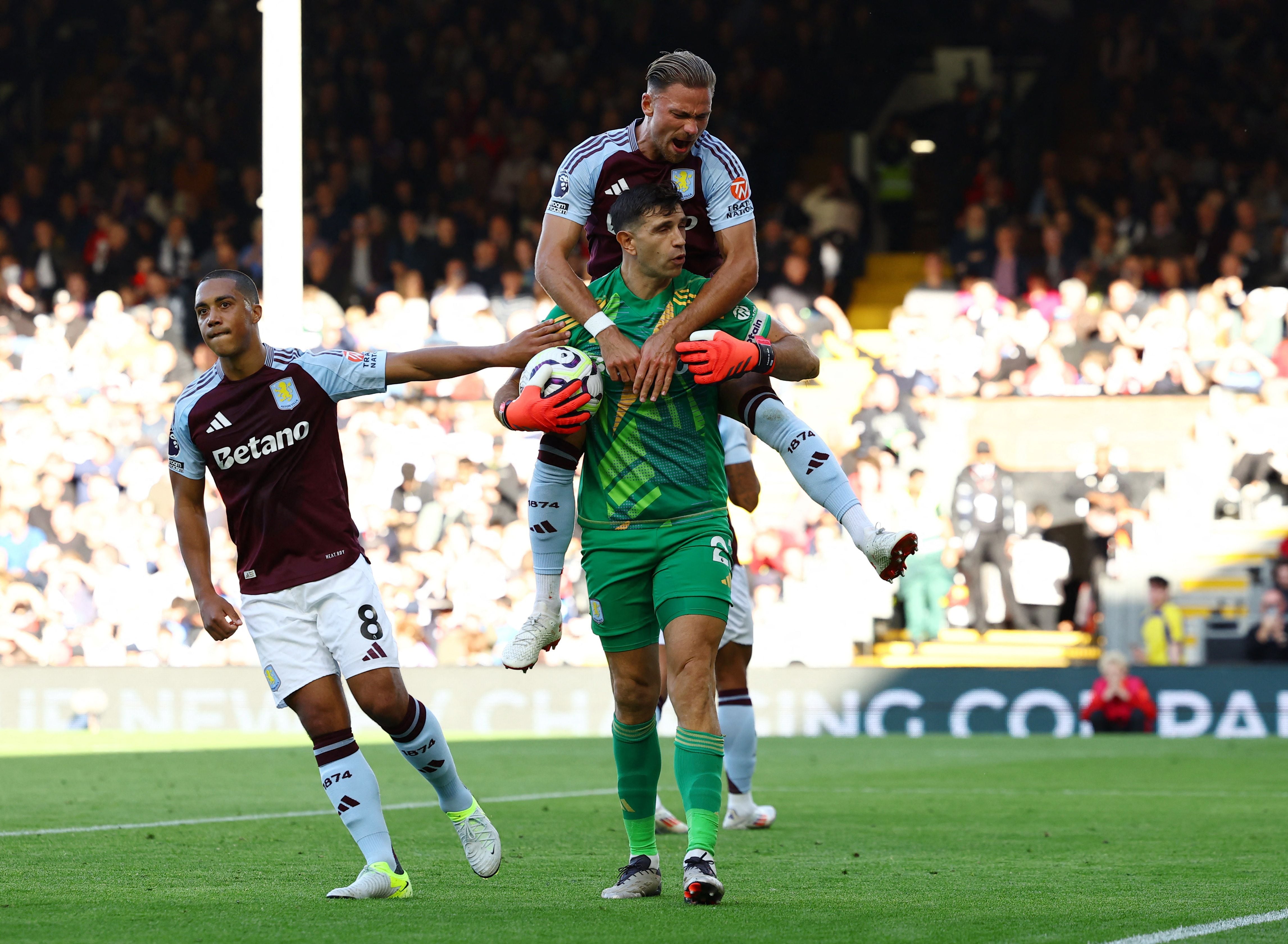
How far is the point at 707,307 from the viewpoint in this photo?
584cm

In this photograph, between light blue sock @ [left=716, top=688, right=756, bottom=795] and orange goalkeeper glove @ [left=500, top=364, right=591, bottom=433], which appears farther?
light blue sock @ [left=716, top=688, right=756, bottom=795]

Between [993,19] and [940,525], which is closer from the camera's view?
[940,525]

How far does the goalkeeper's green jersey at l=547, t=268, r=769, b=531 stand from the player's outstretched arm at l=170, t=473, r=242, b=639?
1232 mm

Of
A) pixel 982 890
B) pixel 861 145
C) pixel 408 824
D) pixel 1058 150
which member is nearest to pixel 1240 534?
pixel 1058 150

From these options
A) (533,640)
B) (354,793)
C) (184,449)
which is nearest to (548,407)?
(533,640)

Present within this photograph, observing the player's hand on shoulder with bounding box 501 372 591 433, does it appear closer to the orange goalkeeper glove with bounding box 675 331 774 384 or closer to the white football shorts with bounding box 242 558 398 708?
the orange goalkeeper glove with bounding box 675 331 774 384

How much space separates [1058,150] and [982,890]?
16320mm

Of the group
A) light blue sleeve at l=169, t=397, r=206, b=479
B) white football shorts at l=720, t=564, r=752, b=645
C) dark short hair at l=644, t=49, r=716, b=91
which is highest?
dark short hair at l=644, t=49, r=716, b=91

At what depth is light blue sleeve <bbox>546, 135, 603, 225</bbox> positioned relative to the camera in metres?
A: 6.14

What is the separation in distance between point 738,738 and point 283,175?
8675 millimetres

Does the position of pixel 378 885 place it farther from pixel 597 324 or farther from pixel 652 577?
pixel 597 324

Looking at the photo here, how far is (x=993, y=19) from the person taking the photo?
22.2 metres

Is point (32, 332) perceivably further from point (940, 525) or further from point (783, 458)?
point (783, 458)

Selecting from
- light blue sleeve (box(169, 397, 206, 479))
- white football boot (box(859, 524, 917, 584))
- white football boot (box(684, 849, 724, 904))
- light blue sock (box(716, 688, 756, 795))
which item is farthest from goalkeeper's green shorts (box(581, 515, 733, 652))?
light blue sock (box(716, 688, 756, 795))
